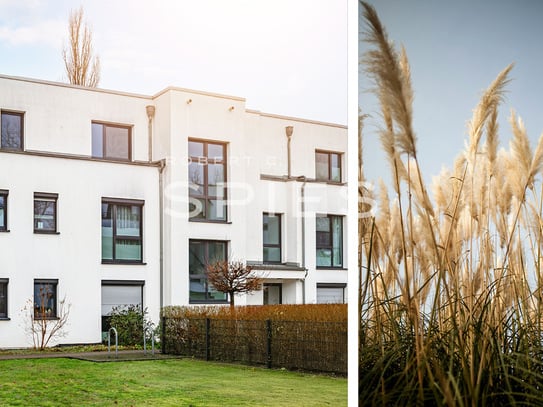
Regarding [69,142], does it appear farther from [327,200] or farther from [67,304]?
[327,200]

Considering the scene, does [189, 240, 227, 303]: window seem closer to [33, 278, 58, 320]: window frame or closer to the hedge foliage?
the hedge foliage

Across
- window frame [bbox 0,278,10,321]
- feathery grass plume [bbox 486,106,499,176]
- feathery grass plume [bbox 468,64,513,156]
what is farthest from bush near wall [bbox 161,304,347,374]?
feathery grass plume [bbox 468,64,513,156]

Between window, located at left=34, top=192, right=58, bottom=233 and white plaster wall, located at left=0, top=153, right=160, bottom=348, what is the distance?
28 mm

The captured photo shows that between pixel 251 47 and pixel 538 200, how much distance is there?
6.94ft

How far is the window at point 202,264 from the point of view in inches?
169

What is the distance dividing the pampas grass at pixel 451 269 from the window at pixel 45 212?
5.87ft

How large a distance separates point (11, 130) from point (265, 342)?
2044 millimetres

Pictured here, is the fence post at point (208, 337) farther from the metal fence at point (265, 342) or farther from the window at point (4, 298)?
the window at point (4, 298)

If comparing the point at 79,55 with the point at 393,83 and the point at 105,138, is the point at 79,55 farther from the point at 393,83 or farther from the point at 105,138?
the point at 393,83

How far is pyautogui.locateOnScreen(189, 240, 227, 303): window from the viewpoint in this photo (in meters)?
4.29

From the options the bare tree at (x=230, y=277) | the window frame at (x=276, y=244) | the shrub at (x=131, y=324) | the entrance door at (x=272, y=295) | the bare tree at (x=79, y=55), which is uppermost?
the bare tree at (x=79, y=55)

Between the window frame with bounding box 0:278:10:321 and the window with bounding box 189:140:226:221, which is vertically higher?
the window with bounding box 189:140:226:221


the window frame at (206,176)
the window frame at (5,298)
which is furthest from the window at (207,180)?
the window frame at (5,298)

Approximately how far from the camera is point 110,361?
13.4ft
